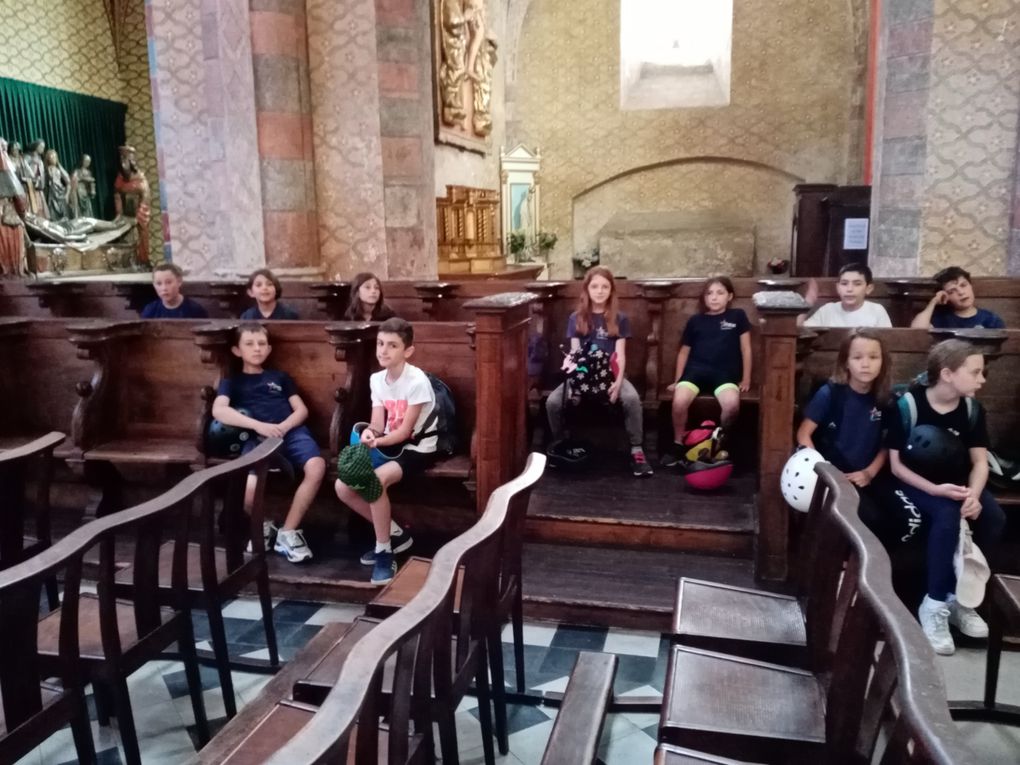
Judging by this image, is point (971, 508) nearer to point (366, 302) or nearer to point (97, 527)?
point (97, 527)

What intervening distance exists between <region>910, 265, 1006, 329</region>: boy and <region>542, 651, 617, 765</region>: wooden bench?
278cm

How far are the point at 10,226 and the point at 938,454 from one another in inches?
426

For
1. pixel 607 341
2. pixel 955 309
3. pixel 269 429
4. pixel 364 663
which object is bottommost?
pixel 269 429

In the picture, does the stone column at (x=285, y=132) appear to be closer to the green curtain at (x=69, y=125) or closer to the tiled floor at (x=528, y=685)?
the tiled floor at (x=528, y=685)

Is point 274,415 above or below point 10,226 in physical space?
below

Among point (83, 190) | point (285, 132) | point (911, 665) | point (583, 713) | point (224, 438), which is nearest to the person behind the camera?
point (911, 665)

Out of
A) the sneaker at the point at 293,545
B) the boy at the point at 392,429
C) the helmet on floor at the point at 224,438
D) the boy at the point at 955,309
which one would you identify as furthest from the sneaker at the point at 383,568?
the boy at the point at 955,309

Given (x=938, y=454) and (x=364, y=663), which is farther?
(x=938, y=454)

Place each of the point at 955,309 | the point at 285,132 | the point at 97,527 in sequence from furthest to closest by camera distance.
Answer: the point at 285,132, the point at 955,309, the point at 97,527

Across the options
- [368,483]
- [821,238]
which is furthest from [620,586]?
[821,238]

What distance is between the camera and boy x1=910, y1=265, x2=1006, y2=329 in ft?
14.5

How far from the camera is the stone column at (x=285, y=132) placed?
24.3ft

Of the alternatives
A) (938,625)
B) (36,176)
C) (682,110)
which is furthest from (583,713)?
(36,176)

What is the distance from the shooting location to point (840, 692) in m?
1.72
